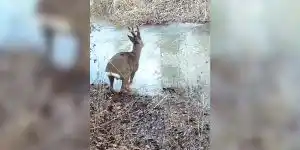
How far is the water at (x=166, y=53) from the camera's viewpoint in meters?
2.10

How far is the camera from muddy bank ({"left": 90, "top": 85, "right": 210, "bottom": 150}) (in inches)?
81.8

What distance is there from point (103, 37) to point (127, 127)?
0.49 metres

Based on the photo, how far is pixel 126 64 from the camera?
2100 mm

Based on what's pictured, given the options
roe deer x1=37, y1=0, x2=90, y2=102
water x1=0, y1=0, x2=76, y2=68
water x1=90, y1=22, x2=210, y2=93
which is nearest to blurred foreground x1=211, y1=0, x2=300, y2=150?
water x1=90, y1=22, x2=210, y2=93

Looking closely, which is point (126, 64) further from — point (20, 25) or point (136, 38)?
point (20, 25)

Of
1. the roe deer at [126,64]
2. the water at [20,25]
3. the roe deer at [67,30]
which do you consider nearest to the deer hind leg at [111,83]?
the roe deer at [126,64]

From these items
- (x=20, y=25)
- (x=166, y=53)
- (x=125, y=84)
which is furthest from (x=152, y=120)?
(x=20, y=25)

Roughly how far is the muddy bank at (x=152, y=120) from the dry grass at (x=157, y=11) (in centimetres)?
38

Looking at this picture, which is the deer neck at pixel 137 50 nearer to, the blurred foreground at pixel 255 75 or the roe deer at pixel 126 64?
the roe deer at pixel 126 64

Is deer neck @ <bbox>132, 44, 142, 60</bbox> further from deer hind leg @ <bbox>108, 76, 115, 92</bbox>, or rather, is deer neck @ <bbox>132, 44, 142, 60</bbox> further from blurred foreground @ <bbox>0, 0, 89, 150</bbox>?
blurred foreground @ <bbox>0, 0, 89, 150</bbox>

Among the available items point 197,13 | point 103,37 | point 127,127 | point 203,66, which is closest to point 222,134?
point 203,66

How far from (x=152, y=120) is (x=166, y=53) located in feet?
1.19

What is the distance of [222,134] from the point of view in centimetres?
211

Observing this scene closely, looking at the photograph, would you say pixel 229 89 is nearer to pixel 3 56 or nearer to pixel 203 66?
pixel 203 66
